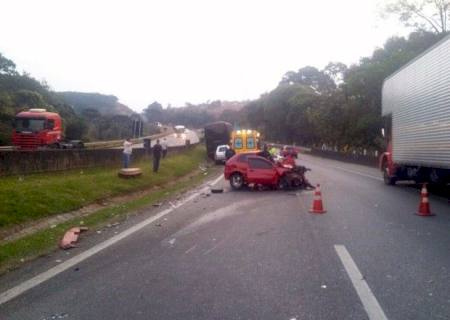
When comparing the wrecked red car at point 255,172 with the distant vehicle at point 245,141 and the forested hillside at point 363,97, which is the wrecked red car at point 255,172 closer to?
the distant vehicle at point 245,141

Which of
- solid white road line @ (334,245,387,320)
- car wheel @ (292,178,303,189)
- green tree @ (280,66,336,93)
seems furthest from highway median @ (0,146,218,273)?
green tree @ (280,66,336,93)

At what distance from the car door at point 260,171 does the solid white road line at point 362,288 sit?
12.8 meters

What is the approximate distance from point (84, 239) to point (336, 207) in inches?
289

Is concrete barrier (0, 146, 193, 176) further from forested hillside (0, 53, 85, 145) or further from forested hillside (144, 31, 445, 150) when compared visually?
forested hillside (144, 31, 445, 150)

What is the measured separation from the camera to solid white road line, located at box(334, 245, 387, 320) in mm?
5867

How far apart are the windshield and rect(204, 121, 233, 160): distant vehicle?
18495 millimetres

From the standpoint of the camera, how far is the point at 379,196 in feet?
63.9

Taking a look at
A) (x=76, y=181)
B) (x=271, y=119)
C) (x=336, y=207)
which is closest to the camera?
(x=336, y=207)

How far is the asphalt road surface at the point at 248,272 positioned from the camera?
6059mm

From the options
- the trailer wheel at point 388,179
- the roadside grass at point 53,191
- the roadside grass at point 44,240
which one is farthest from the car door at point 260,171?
the roadside grass at point 44,240

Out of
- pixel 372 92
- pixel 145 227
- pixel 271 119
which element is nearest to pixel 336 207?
pixel 145 227

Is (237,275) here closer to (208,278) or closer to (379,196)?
(208,278)

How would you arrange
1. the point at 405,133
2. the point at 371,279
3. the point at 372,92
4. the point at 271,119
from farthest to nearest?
1. the point at 271,119
2. the point at 372,92
3. the point at 405,133
4. the point at 371,279

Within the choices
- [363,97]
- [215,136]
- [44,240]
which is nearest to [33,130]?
[215,136]
